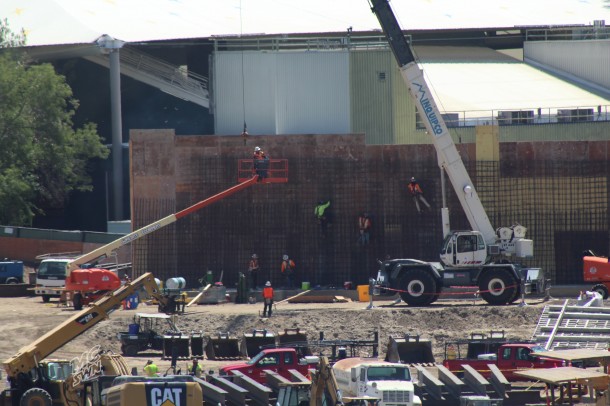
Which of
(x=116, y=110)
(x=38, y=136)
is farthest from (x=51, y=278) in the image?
(x=38, y=136)

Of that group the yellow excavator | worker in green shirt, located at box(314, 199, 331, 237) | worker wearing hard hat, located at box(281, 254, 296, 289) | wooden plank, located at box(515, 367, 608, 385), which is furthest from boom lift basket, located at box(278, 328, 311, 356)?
worker in green shirt, located at box(314, 199, 331, 237)

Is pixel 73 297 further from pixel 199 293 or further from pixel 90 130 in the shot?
pixel 90 130

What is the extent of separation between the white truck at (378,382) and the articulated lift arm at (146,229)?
666 inches

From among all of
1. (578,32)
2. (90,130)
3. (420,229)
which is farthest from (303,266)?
(578,32)

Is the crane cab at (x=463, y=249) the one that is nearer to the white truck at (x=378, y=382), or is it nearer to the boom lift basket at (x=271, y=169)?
the boom lift basket at (x=271, y=169)

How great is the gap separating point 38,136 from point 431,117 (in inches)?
1043

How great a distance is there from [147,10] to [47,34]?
5263mm

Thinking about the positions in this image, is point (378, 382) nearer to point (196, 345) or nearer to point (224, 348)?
point (224, 348)

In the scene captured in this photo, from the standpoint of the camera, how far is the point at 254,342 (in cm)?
3888

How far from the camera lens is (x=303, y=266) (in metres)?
52.6

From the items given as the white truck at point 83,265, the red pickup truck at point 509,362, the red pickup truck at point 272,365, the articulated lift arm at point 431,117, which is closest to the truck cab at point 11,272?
the white truck at point 83,265

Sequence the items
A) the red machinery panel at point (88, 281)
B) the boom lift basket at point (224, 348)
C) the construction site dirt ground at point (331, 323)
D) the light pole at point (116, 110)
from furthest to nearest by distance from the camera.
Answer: the light pole at point (116, 110), the red machinery panel at point (88, 281), the construction site dirt ground at point (331, 323), the boom lift basket at point (224, 348)

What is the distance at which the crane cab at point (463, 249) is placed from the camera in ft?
150

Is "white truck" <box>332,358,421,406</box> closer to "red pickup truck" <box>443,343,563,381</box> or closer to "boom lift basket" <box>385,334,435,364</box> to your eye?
"red pickup truck" <box>443,343,563,381</box>
